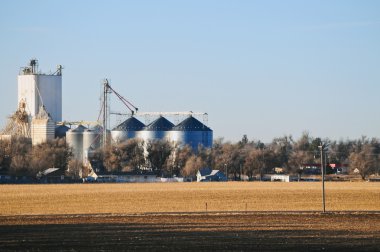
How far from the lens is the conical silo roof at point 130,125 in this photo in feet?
554

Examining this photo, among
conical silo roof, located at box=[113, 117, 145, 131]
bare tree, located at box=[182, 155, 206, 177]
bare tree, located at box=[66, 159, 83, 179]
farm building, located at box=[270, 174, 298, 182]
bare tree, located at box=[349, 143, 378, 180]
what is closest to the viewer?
farm building, located at box=[270, 174, 298, 182]

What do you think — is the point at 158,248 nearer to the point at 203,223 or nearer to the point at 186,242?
the point at 186,242

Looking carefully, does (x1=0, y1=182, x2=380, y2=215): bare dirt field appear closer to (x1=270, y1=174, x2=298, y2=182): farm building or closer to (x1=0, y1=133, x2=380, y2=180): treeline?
(x1=270, y1=174, x2=298, y2=182): farm building

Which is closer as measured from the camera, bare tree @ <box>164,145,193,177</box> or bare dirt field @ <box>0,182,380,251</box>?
bare dirt field @ <box>0,182,380,251</box>

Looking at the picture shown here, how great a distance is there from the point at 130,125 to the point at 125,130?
1.54 meters

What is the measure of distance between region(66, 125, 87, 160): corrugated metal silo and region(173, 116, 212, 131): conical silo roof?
16.4 m

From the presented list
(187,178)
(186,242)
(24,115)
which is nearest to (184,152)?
(187,178)

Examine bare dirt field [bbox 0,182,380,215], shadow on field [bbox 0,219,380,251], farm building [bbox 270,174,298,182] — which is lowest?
shadow on field [bbox 0,219,380,251]

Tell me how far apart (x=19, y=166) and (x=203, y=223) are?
10462 centimetres

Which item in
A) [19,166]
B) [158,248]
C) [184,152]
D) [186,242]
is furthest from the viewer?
[184,152]

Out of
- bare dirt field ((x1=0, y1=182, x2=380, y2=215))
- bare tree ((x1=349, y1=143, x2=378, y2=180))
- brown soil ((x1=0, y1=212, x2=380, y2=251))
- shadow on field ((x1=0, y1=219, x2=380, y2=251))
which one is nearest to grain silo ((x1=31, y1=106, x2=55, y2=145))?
bare tree ((x1=349, y1=143, x2=378, y2=180))

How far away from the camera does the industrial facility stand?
154250mm

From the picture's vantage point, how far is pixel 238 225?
43875 millimetres

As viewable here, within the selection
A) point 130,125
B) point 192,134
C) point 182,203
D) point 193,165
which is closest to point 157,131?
point 130,125
